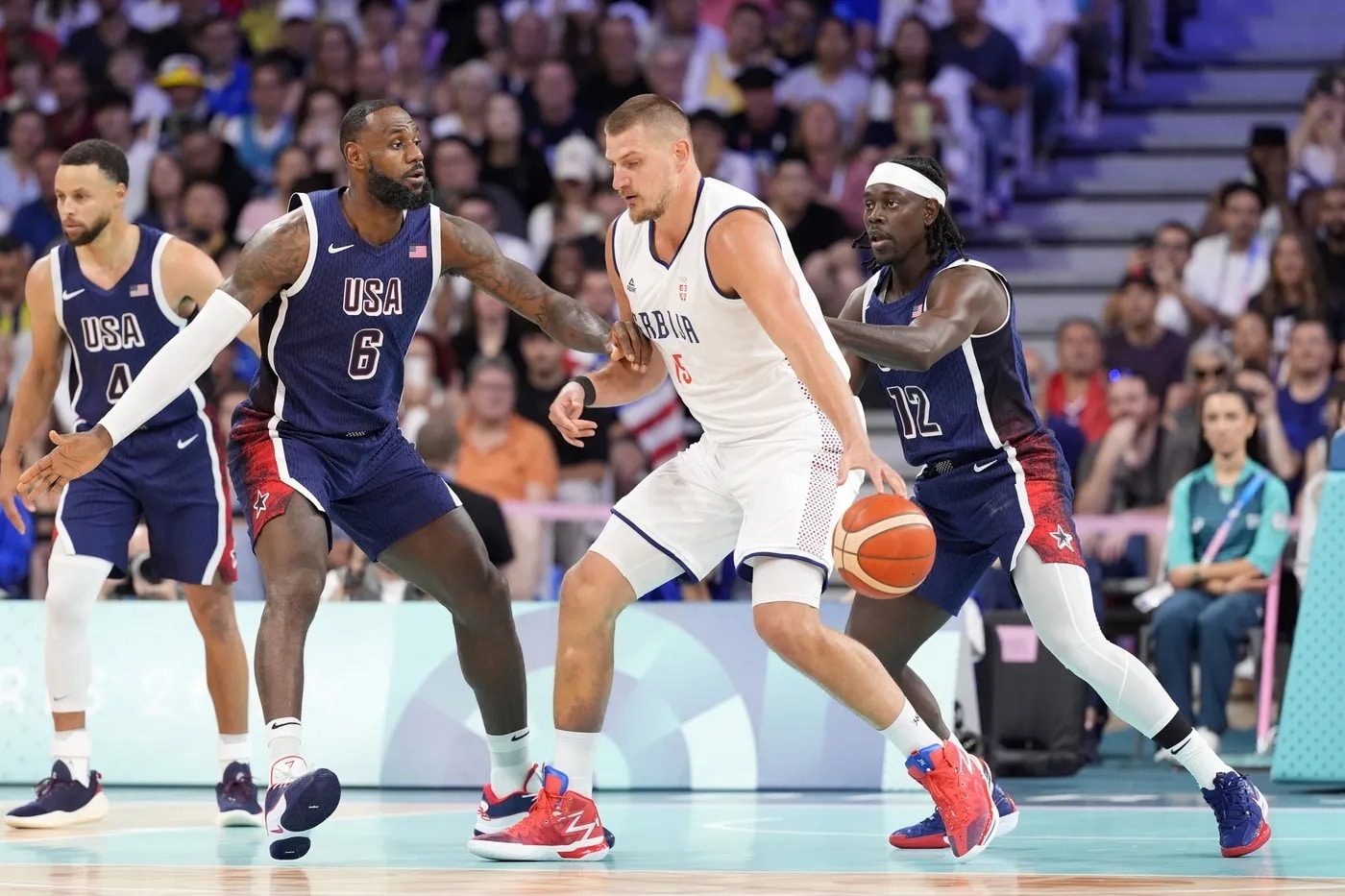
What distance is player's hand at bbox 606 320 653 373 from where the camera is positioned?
6145 mm

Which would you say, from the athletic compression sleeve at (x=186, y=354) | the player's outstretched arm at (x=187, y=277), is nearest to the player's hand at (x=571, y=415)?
the athletic compression sleeve at (x=186, y=354)

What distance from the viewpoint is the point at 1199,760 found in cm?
Answer: 632

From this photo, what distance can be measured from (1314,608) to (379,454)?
393 cm

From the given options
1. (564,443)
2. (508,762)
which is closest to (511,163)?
(564,443)

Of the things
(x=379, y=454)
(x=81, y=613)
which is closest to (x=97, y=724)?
(x=81, y=613)

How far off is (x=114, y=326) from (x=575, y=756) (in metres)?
2.49

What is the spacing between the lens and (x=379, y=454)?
6414 mm

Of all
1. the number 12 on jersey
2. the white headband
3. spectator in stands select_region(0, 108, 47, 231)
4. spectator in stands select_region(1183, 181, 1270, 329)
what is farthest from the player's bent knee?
spectator in stands select_region(0, 108, 47, 231)

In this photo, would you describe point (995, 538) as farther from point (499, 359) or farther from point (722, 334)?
point (499, 359)

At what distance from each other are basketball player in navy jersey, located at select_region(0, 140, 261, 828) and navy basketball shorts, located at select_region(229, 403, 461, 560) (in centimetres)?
104

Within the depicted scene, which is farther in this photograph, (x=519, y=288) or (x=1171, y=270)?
(x=1171, y=270)

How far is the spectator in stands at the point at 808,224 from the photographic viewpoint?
1269cm

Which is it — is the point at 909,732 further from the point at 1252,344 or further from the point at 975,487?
the point at 1252,344

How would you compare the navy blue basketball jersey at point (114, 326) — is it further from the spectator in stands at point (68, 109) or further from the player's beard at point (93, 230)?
the spectator in stands at point (68, 109)
